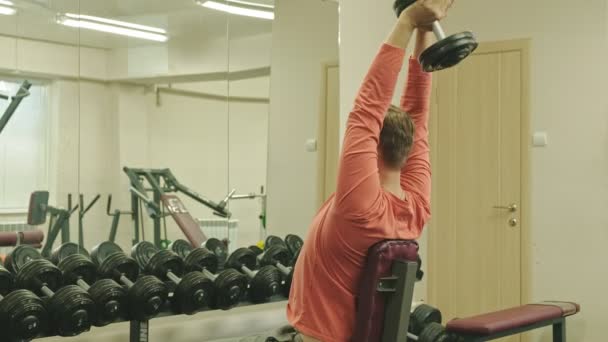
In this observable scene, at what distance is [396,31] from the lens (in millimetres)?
1246

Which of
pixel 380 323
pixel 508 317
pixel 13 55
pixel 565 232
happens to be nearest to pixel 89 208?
pixel 13 55

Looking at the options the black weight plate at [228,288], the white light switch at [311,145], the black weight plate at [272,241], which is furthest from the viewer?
the white light switch at [311,145]

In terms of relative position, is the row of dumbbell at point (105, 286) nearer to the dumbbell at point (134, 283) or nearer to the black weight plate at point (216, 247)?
the dumbbell at point (134, 283)

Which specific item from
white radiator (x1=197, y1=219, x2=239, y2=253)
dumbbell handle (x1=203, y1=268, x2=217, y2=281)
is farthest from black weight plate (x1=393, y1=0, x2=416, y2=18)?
white radiator (x1=197, y1=219, x2=239, y2=253)

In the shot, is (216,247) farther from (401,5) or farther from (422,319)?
(401,5)

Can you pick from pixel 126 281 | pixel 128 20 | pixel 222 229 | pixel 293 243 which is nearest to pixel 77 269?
pixel 126 281

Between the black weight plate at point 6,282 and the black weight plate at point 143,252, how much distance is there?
677mm

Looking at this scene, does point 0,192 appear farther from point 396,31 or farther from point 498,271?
point 498,271

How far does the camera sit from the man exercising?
123cm

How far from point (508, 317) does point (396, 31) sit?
216 centimetres

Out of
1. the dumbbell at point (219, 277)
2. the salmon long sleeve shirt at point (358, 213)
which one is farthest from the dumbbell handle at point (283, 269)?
the salmon long sleeve shirt at point (358, 213)

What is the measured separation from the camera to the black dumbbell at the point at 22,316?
2.45 meters

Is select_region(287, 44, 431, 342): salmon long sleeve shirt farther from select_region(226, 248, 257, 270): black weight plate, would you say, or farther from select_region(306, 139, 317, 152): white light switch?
select_region(306, 139, 317, 152): white light switch

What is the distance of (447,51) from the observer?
1.27 m
